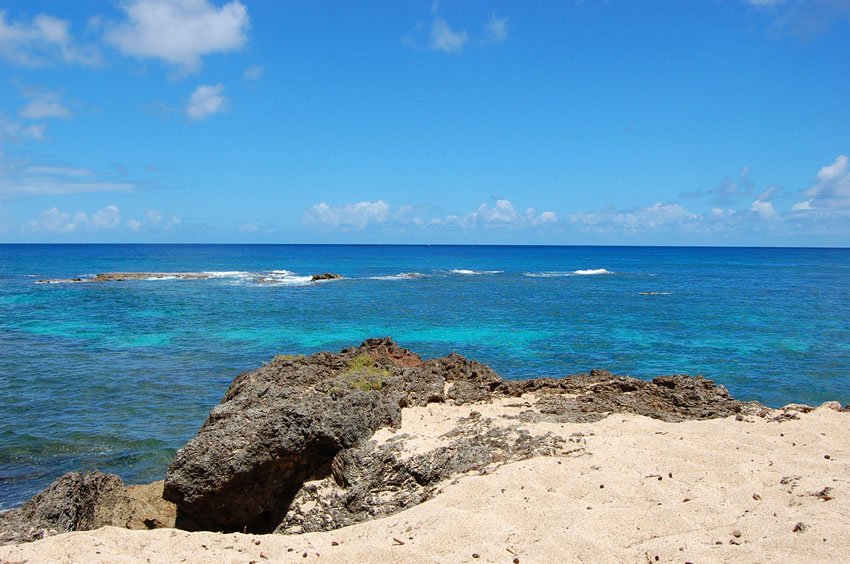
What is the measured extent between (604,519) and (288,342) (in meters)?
22.1

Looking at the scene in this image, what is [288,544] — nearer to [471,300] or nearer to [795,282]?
[471,300]

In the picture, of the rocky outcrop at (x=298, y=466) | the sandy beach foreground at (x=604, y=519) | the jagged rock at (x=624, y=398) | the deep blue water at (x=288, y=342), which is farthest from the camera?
the deep blue water at (x=288, y=342)

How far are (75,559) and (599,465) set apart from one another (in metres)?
6.39

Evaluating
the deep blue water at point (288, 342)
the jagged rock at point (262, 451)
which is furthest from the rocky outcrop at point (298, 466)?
the deep blue water at point (288, 342)

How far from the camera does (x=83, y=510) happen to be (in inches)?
323

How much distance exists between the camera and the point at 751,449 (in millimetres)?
8750

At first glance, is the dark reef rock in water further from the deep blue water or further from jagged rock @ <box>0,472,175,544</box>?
Answer: the deep blue water

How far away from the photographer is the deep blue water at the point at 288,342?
15.0 metres

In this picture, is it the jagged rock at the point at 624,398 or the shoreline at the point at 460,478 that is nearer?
the shoreline at the point at 460,478

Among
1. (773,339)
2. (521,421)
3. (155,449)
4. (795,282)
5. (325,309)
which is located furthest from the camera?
(795,282)

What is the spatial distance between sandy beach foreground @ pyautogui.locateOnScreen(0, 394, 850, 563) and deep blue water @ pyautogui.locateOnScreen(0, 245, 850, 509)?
6544mm

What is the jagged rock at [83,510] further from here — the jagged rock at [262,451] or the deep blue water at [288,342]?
the deep blue water at [288,342]

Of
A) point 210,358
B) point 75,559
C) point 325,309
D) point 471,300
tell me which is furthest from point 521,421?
point 471,300

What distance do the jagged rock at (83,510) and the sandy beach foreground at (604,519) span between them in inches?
35.6
